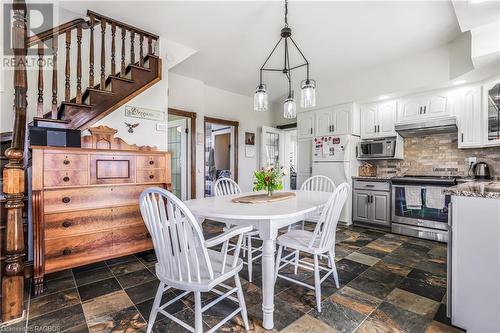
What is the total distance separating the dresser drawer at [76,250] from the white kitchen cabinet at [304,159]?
368 centimetres

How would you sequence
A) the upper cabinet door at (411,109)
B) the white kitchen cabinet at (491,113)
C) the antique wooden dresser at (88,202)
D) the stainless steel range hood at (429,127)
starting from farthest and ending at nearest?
the upper cabinet door at (411,109) < the stainless steel range hood at (429,127) < the white kitchen cabinet at (491,113) < the antique wooden dresser at (88,202)

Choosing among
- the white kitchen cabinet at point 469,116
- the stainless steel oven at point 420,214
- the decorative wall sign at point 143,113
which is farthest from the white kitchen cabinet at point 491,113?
the decorative wall sign at point 143,113

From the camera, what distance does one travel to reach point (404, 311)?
1748 mm

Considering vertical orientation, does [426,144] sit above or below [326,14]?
below

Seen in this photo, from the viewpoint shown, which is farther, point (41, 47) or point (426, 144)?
point (426, 144)

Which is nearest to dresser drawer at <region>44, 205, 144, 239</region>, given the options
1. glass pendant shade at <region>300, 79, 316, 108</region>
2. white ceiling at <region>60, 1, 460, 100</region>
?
glass pendant shade at <region>300, 79, 316, 108</region>

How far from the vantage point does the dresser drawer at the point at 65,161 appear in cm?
199

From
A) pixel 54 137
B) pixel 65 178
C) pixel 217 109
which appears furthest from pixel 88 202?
pixel 217 109

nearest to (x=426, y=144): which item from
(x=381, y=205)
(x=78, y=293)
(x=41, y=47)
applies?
(x=381, y=205)

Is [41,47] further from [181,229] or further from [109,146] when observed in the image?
[181,229]

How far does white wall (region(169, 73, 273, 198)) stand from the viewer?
438cm

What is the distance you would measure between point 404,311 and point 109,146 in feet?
10.4

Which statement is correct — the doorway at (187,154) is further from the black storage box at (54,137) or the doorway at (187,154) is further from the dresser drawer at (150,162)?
the black storage box at (54,137)

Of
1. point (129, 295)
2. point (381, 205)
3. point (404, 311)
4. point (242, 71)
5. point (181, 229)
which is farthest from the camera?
point (242, 71)
